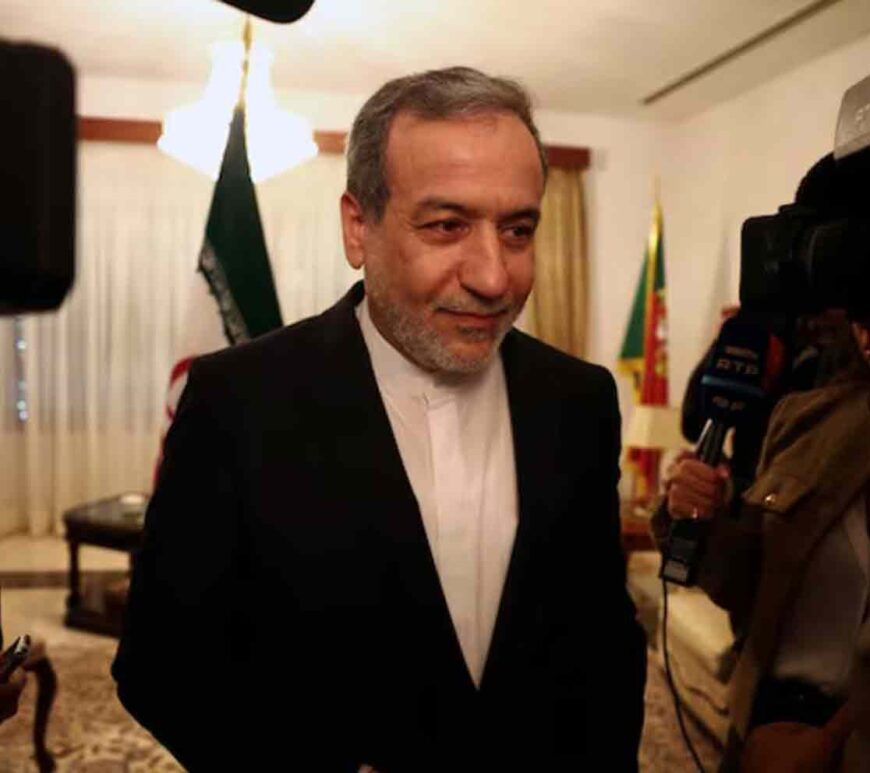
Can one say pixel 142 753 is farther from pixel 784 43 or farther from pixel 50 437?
pixel 784 43

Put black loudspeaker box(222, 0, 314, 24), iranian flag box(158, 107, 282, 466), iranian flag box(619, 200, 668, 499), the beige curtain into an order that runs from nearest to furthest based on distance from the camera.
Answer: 1. black loudspeaker box(222, 0, 314, 24)
2. iranian flag box(158, 107, 282, 466)
3. iranian flag box(619, 200, 668, 499)
4. the beige curtain

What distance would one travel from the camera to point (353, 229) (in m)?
1.00

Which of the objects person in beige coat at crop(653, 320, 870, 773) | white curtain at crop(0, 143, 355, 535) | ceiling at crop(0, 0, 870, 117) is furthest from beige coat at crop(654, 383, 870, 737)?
white curtain at crop(0, 143, 355, 535)

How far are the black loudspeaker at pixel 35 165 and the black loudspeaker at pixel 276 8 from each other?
0.72ft

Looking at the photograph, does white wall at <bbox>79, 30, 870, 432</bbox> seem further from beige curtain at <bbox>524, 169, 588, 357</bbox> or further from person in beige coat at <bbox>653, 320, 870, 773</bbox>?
person in beige coat at <bbox>653, 320, 870, 773</bbox>

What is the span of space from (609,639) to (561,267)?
13.5ft

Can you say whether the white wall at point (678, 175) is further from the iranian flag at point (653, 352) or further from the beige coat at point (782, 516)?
the beige coat at point (782, 516)

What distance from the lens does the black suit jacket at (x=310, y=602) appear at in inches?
35.8

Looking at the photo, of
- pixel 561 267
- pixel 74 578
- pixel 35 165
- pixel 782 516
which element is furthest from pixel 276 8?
pixel 561 267

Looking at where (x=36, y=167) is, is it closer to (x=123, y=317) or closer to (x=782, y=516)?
(x=782, y=516)

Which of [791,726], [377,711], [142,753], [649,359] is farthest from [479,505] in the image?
[649,359]

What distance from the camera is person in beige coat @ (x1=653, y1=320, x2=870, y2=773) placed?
3.82 feet

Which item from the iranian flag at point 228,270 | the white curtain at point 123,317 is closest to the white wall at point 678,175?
the white curtain at point 123,317

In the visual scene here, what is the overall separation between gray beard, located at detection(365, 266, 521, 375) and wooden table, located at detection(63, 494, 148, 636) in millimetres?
2763
